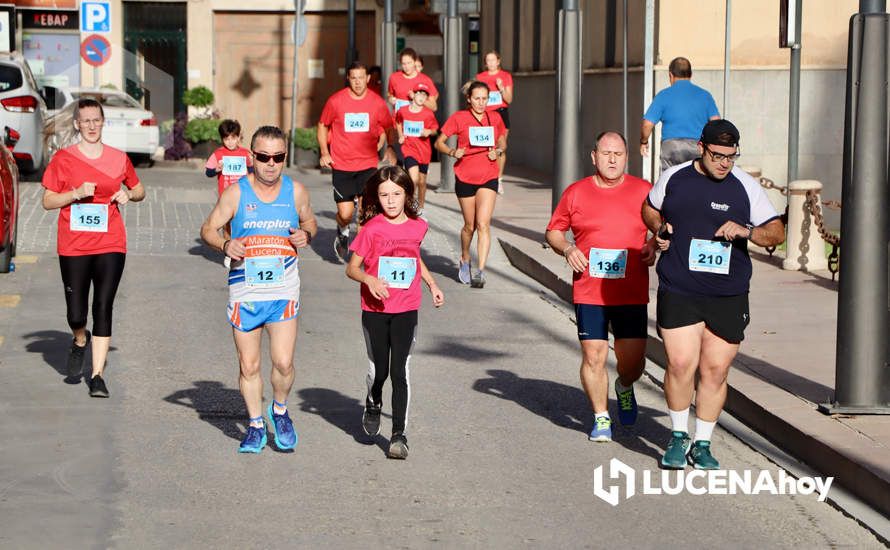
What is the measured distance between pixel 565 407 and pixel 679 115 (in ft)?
22.8

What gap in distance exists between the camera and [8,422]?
30.9ft

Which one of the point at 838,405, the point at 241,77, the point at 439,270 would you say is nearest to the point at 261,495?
the point at 838,405

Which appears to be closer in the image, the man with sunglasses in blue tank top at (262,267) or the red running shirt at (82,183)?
the man with sunglasses in blue tank top at (262,267)

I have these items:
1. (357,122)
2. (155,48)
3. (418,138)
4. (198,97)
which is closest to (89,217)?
(357,122)

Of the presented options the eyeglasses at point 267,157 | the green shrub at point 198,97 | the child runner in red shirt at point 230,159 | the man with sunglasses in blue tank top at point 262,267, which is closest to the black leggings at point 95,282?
the man with sunglasses in blue tank top at point 262,267

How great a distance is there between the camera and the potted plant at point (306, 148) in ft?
107

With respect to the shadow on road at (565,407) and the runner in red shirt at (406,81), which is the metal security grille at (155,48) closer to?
the runner in red shirt at (406,81)

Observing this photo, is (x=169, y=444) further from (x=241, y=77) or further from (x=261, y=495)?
(x=241, y=77)

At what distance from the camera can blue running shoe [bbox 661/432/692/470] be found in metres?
8.46

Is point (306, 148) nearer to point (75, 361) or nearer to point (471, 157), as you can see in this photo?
point (471, 157)

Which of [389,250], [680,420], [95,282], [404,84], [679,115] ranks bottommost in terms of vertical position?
[680,420]

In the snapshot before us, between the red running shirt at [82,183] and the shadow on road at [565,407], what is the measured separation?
7.92ft

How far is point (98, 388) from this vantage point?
33.4 feet

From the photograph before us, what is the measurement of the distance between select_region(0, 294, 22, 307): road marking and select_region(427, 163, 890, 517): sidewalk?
15.0ft
